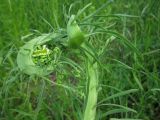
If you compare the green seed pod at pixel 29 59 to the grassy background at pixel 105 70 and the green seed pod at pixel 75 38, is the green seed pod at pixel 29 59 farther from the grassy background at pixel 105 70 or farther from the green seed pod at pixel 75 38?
the grassy background at pixel 105 70

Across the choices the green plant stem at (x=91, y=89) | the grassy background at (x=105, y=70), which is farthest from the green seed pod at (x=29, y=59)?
the grassy background at (x=105, y=70)

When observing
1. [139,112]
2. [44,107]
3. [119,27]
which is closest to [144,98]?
[139,112]

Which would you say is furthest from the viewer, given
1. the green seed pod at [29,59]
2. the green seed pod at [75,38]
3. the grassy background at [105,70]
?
the grassy background at [105,70]

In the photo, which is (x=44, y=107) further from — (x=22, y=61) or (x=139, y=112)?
(x=22, y=61)

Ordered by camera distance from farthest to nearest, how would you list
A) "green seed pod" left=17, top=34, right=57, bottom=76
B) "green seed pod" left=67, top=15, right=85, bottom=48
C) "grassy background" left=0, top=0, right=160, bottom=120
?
"grassy background" left=0, top=0, right=160, bottom=120 < "green seed pod" left=17, top=34, right=57, bottom=76 < "green seed pod" left=67, top=15, right=85, bottom=48

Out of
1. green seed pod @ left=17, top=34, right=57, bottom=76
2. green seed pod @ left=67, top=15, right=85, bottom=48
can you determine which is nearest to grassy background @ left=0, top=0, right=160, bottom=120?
green seed pod @ left=17, top=34, right=57, bottom=76

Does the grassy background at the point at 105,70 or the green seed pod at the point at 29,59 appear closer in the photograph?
the green seed pod at the point at 29,59

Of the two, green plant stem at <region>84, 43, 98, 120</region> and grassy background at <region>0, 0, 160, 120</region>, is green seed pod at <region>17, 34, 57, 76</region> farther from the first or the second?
grassy background at <region>0, 0, 160, 120</region>

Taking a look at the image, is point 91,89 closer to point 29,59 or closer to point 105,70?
point 29,59

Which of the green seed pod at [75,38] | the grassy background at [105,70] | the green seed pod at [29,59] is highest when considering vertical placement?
the green seed pod at [75,38]
